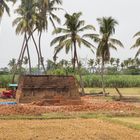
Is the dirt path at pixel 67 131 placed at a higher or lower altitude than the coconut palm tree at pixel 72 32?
lower

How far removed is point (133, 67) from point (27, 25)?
62111 millimetres

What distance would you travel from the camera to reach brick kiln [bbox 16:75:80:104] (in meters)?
33.0

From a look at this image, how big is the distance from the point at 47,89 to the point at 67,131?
1724 centimetres

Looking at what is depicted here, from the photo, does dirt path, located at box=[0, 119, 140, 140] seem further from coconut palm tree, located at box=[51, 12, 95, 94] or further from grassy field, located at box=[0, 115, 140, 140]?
coconut palm tree, located at box=[51, 12, 95, 94]

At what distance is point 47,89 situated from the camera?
33.8 m

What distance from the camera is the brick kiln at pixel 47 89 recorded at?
3297cm

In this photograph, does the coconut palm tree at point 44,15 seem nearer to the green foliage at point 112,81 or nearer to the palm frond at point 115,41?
the palm frond at point 115,41

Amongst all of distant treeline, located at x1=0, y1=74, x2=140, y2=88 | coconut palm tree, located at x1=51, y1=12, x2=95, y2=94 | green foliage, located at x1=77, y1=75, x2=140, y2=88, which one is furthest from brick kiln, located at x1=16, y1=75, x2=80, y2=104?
green foliage, located at x1=77, y1=75, x2=140, y2=88

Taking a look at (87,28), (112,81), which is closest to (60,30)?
(87,28)

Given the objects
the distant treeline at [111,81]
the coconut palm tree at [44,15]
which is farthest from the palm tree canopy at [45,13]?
the distant treeline at [111,81]

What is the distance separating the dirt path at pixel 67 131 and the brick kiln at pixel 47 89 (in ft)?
45.0

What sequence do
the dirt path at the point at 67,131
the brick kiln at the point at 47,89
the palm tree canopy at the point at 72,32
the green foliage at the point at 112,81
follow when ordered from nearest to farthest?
the dirt path at the point at 67,131
the brick kiln at the point at 47,89
the palm tree canopy at the point at 72,32
the green foliage at the point at 112,81

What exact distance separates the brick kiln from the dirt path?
13724 mm

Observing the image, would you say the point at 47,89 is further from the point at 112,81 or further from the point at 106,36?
the point at 112,81
